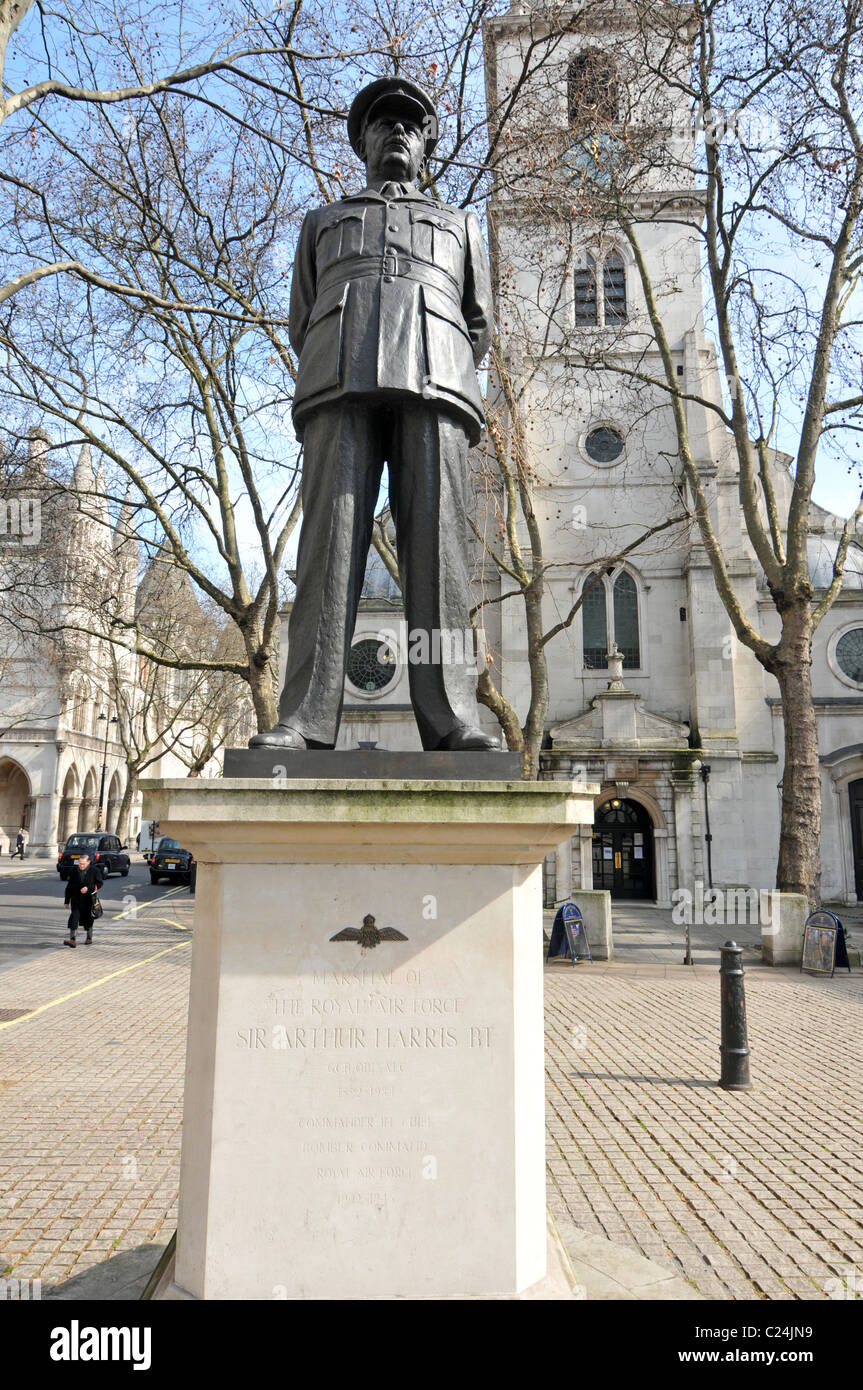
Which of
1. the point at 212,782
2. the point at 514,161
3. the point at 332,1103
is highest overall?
the point at 514,161

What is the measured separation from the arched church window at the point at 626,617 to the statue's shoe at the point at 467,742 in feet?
91.2

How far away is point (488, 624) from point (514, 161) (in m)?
18.4

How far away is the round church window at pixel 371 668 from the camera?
31492mm

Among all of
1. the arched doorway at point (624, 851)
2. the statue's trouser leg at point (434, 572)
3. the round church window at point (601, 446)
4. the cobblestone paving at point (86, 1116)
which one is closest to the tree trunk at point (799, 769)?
the cobblestone paving at point (86, 1116)

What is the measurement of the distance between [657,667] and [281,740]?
28.1 meters

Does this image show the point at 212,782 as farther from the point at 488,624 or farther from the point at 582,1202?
the point at 488,624

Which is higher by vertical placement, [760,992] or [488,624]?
[488,624]

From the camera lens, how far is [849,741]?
28.5 metres

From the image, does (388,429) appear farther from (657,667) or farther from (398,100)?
(657,667)

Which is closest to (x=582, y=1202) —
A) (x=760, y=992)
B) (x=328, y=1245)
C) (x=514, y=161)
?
(x=328, y=1245)

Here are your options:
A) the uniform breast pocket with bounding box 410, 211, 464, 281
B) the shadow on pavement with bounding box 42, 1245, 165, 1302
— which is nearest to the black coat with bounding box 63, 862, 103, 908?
the shadow on pavement with bounding box 42, 1245, 165, 1302

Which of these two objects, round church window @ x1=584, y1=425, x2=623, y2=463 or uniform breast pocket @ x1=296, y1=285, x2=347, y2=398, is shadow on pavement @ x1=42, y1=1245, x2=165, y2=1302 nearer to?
uniform breast pocket @ x1=296, y1=285, x2=347, y2=398

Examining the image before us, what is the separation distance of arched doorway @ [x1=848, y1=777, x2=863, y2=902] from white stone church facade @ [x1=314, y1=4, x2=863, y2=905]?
4cm

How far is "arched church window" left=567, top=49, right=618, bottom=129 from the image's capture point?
14.8 m
